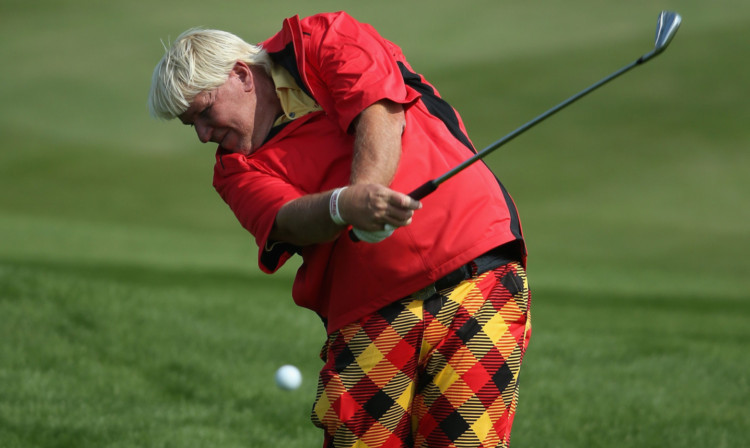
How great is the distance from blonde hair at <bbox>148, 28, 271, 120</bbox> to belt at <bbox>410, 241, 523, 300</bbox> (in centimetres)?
75

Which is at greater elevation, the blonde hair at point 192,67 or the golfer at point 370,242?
the blonde hair at point 192,67

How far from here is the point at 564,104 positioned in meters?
2.03

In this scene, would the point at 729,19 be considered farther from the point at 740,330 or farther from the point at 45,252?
the point at 45,252

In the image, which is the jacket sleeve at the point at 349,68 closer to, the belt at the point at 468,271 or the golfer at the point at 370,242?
the golfer at the point at 370,242

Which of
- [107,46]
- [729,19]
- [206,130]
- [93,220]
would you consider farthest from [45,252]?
[729,19]

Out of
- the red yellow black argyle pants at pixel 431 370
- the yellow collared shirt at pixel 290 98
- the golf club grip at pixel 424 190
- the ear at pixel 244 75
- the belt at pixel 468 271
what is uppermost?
the ear at pixel 244 75

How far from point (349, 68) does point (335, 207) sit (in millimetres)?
377

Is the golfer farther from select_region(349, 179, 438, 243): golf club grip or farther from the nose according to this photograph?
select_region(349, 179, 438, 243): golf club grip

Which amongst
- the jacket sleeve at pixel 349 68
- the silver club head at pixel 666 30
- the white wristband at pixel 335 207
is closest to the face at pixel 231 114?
the jacket sleeve at pixel 349 68

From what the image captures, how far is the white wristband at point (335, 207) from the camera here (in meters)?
2.07

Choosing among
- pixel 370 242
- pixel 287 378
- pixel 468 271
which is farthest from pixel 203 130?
pixel 287 378

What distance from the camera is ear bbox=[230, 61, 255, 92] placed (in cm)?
238

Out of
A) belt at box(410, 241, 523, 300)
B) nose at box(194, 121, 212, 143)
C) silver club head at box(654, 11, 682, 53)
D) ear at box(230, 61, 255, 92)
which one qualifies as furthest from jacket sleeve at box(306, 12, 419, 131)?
silver club head at box(654, 11, 682, 53)

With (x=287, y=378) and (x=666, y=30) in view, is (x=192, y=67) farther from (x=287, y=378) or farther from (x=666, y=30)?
(x=287, y=378)
